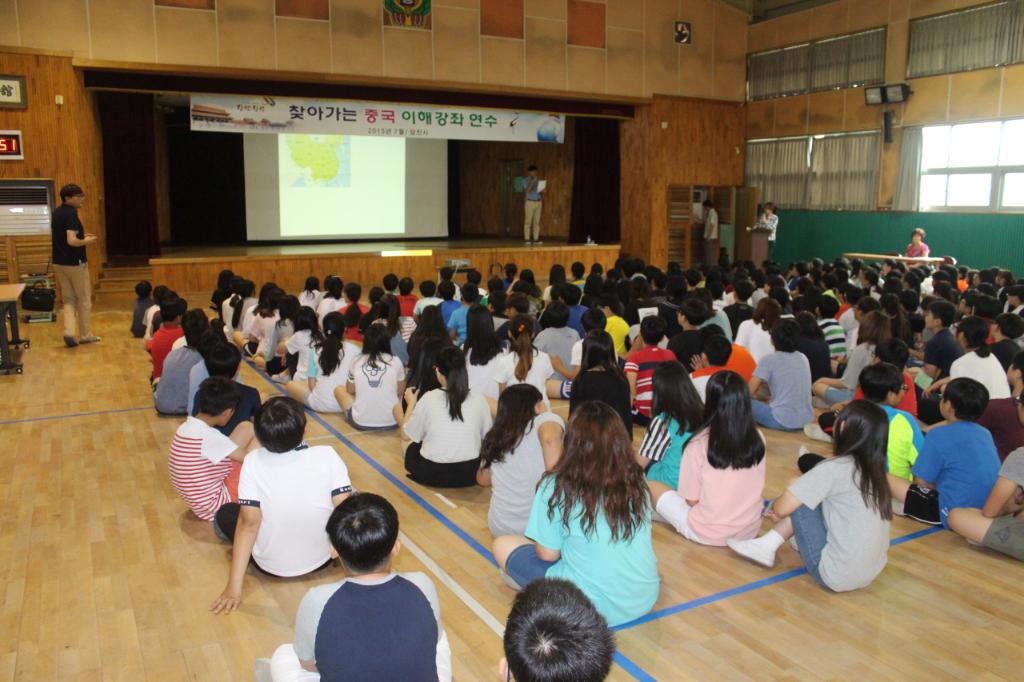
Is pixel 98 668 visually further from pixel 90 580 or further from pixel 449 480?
pixel 449 480

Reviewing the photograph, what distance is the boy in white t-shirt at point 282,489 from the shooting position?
2.96 meters

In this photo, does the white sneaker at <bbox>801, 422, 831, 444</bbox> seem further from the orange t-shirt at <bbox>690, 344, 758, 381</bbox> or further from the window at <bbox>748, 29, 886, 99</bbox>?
the window at <bbox>748, 29, 886, 99</bbox>

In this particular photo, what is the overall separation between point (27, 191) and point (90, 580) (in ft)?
29.3

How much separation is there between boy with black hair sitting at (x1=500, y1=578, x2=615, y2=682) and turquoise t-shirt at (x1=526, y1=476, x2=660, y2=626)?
1369 mm

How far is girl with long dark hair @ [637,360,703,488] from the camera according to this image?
3.85 meters

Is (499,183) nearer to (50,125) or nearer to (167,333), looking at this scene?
(50,125)

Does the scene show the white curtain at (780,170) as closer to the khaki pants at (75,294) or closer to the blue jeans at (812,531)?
the khaki pants at (75,294)

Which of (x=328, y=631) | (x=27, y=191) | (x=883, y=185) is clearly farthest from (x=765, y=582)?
(x=883, y=185)

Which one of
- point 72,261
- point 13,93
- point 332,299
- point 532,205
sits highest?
point 13,93

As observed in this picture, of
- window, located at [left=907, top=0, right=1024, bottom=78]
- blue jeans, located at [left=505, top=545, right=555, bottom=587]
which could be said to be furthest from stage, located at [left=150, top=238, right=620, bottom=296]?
blue jeans, located at [left=505, top=545, right=555, bottom=587]

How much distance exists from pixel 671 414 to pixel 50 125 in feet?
32.8

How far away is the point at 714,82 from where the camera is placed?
1538 centimetres

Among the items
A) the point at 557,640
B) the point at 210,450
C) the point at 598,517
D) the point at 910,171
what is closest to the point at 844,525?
the point at 598,517

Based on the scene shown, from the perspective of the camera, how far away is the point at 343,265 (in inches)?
505
